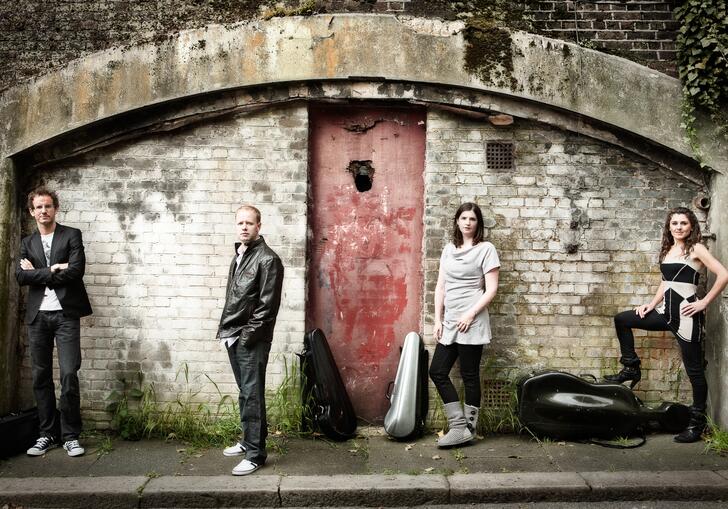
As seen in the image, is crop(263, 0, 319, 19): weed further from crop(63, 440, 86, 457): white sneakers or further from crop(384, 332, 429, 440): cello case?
crop(63, 440, 86, 457): white sneakers

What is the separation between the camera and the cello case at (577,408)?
498 centimetres

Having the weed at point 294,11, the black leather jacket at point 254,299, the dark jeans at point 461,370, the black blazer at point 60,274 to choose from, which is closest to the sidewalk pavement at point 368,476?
the dark jeans at point 461,370

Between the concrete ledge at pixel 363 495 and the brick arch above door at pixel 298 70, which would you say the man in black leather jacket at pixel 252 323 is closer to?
the concrete ledge at pixel 363 495

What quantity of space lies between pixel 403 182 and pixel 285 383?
2.12 meters

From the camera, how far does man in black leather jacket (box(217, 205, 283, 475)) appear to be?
435 centimetres

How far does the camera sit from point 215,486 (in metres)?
4.14

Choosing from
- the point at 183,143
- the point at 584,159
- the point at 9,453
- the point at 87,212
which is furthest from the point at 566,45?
the point at 9,453

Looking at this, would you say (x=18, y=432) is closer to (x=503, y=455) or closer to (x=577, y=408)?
(x=503, y=455)

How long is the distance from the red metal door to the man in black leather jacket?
121 cm

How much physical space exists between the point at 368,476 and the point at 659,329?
8.84ft

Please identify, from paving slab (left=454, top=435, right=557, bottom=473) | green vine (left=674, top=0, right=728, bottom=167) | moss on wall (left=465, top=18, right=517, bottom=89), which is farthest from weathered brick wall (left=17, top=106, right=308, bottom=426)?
green vine (left=674, top=0, right=728, bottom=167)

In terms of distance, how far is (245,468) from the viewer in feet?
14.3

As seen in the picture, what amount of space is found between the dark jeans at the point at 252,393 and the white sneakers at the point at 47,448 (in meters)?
1.41

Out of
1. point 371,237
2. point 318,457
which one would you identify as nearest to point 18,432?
point 318,457
